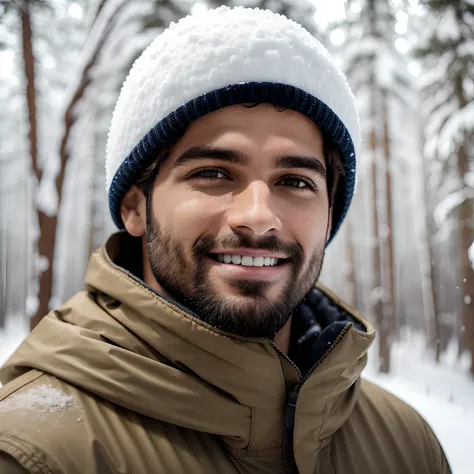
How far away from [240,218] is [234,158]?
0.86 ft

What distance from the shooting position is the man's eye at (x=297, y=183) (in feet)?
5.54

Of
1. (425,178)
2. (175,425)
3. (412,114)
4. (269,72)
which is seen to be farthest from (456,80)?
(175,425)

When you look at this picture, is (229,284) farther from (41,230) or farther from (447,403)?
(447,403)

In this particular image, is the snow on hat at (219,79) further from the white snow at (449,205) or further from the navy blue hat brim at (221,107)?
the white snow at (449,205)

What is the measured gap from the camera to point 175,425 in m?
1.39

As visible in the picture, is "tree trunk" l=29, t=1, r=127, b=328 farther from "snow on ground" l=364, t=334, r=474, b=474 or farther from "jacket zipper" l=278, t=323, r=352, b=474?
"snow on ground" l=364, t=334, r=474, b=474

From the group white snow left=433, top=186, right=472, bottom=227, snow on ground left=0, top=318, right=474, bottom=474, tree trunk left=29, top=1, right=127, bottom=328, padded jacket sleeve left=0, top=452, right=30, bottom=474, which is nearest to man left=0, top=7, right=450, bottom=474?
padded jacket sleeve left=0, top=452, right=30, bottom=474

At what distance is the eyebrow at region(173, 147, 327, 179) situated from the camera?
62.1 inches

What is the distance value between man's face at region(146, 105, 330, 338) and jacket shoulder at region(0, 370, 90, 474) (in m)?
0.54

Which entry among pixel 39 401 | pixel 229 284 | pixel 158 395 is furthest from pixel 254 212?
pixel 39 401

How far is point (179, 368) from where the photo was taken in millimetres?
1443

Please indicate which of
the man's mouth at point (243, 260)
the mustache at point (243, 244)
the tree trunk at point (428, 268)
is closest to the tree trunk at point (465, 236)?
the tree trunk at point (428, 268)

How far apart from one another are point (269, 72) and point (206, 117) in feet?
1.09

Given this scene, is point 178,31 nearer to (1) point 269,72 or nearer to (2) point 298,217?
(1) point 269,72
